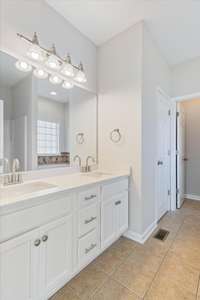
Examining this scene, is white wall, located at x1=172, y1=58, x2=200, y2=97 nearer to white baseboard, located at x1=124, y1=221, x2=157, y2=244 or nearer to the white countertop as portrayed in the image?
the white countertop

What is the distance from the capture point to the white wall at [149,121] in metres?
2.05

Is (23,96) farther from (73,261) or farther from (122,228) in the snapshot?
(122,228)

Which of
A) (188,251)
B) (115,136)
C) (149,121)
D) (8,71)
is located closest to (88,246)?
(188,251)

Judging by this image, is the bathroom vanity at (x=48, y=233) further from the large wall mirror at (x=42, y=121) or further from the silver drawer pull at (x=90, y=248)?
the large wall mirror at (x=42, y=121)

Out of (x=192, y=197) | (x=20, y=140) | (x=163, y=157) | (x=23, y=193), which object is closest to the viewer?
(x=23, y=193)

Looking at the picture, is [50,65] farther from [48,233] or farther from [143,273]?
[143,273]

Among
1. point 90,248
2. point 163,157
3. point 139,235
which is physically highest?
point 163,157

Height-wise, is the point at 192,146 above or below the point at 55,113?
below

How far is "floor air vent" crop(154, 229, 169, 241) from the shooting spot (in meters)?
2.11

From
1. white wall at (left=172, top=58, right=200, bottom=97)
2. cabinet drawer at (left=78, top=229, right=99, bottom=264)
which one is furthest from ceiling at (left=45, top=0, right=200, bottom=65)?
cabinet drawer at (left=78, top=229, right=99, bottom=264)

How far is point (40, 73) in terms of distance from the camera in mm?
1692

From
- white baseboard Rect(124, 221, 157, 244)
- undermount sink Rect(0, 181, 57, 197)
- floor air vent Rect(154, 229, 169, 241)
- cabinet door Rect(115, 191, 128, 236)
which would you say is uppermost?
undermount sink Rect(0, 181, 57, 197)

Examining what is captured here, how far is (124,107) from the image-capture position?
2119 millimetres

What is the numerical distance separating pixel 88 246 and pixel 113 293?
394mm
